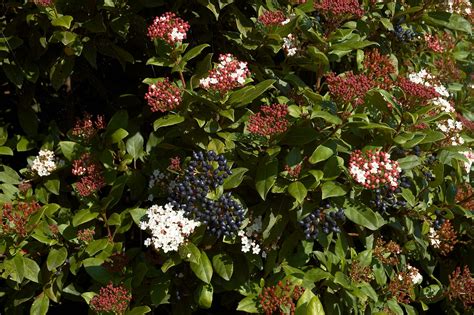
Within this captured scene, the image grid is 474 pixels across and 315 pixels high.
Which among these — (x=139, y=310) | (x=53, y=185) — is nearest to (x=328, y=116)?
(x=139, y=310)

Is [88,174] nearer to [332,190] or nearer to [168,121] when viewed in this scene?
[168,121]

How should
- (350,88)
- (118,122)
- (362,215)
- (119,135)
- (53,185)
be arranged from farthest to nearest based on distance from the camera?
(53,185) → (118,122) → (119,135) → (362,215) → (350,88)

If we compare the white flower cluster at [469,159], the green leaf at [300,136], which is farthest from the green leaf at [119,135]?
the white flower cluster at [469,159]

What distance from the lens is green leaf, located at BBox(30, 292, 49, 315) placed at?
3.25 m

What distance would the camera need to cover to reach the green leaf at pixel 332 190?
2815mm

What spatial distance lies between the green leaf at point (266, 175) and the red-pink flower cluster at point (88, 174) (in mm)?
912

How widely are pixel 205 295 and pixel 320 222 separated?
73 centimetres

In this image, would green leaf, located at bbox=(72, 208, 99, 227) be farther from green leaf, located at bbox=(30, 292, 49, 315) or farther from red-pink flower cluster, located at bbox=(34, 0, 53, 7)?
red-pink flower cluster, located at bbox=(34, 0, 53, 7)

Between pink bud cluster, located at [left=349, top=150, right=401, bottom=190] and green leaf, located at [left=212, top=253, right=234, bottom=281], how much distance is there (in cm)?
80

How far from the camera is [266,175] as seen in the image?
2863 mm

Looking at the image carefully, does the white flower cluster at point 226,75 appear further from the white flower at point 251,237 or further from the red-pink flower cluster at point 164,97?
the white flower at point 251,237

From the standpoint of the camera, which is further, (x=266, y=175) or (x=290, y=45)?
(x=290, y=45)

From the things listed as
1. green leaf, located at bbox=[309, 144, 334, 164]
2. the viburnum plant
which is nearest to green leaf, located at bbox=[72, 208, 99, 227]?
the viburnum plant

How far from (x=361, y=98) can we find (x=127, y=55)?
1.38m
